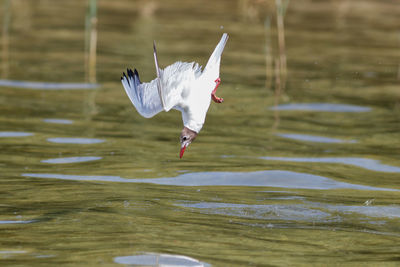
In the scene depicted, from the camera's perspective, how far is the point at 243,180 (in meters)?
8.01

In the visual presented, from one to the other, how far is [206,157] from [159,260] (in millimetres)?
3599

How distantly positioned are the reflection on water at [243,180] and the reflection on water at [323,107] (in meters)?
3.21

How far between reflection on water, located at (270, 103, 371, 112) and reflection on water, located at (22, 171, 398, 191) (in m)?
3.21

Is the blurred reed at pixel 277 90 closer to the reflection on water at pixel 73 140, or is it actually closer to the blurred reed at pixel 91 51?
the reflection on water at pixel 73 140

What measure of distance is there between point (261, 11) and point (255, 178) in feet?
45.3

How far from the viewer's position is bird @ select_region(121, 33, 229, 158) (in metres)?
6.45

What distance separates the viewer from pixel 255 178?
808cm

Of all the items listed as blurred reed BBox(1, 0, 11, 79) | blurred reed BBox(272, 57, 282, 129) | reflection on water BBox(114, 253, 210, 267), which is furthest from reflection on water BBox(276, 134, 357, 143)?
blurred reed BBox(1, 0, 11, 79)

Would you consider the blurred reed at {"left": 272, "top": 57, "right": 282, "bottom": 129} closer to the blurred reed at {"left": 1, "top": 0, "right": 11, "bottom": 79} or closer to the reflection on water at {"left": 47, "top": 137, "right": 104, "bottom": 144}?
the reflection on water at {"left": 47, "top": 137, "right": 104, "bottom": 144}

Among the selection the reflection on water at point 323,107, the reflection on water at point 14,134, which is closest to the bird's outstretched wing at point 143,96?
the reflection on water at point 14,134

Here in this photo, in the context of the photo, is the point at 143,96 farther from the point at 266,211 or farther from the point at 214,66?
the point at 266,211

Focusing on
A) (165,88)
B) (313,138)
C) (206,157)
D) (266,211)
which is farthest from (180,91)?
(313,138)

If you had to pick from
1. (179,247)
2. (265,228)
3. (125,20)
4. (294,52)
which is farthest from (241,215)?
(125,20)

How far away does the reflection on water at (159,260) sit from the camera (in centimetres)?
528
